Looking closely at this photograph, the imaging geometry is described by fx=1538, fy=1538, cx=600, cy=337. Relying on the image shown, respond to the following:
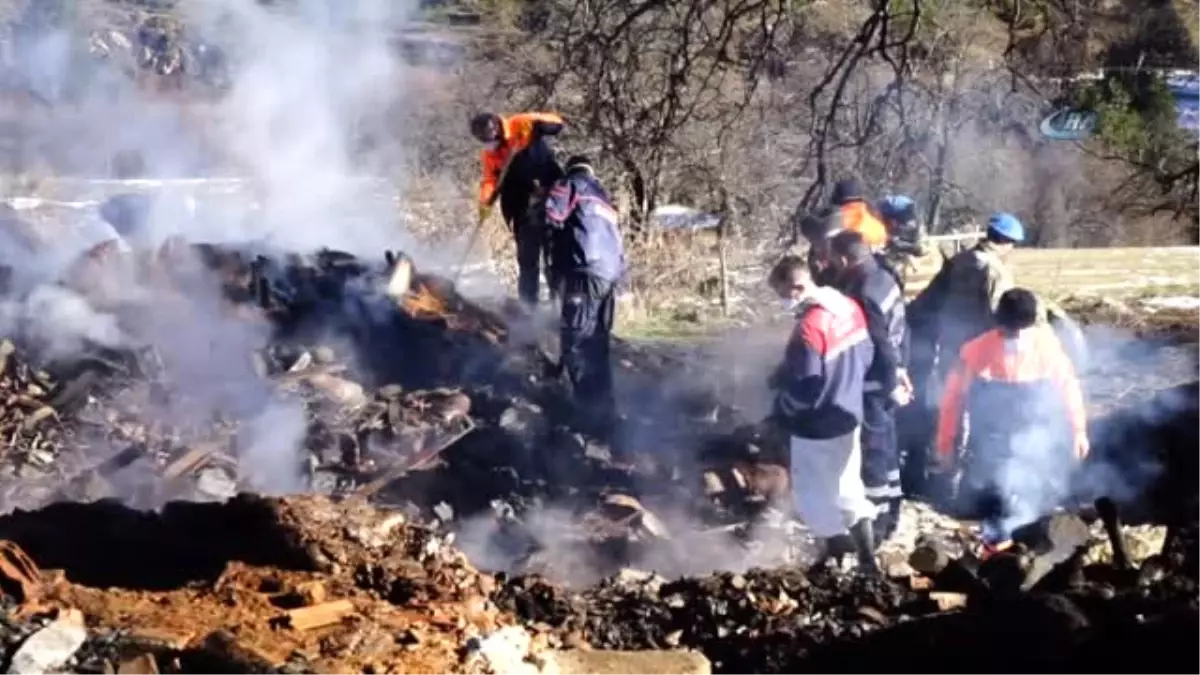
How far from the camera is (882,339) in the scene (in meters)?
7.79

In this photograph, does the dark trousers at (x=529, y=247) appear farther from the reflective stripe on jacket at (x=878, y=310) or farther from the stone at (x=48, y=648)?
the stone at (x=48, y=648)

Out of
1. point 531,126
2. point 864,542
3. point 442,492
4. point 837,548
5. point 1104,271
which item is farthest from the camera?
point 1104,271

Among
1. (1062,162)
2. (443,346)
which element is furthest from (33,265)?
(1062,162)

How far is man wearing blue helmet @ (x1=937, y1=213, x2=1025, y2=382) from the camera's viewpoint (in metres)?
8.66

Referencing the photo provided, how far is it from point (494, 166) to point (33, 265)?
346 centimetres

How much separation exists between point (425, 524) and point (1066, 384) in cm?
332

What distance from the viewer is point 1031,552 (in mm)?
6473

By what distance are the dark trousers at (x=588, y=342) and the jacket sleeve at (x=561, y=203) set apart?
0.38 m

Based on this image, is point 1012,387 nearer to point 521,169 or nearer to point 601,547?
point 601,547

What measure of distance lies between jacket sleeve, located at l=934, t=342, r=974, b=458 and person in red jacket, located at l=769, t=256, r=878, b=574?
555 millimetres

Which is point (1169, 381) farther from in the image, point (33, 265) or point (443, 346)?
point (33, 265)

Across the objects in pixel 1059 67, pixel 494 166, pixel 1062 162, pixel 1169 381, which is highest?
pixel 1059 67

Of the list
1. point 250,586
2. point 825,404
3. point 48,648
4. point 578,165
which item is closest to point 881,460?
point 825,404

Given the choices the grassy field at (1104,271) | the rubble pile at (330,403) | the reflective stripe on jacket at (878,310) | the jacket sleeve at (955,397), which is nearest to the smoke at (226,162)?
the rubble pile at (330,403)
